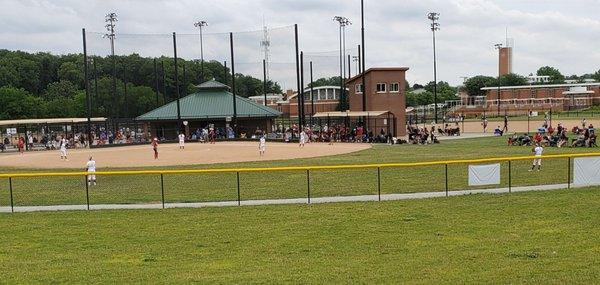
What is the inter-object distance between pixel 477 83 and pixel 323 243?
13872cm

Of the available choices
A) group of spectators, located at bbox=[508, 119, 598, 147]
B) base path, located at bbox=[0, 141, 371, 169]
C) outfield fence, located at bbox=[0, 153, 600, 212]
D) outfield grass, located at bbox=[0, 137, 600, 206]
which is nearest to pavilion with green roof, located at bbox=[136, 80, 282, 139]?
base path, located at bbox=[0, 141, 371, 169]

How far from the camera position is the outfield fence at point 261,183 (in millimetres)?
18781

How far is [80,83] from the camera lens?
371ft

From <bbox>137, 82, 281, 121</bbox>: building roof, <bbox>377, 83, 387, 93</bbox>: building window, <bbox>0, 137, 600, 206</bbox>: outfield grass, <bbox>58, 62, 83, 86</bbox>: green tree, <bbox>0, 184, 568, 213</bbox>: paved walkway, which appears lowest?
<bbox>0, 184, 568, 213</bbox>: paved walkway

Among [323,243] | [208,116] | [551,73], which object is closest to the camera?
[323,243]

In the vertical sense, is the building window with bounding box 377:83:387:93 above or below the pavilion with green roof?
above

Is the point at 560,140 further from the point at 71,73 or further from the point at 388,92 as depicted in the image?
the point at 71,73

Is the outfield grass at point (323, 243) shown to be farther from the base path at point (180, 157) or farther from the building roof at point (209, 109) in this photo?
the building roof at point (209, 109)

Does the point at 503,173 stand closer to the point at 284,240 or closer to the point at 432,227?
the point at 432,227

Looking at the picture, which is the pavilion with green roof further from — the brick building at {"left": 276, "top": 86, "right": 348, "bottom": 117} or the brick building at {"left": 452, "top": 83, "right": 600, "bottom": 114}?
the brick building at {"left": 452, "top": 83, "right": 600, "bottom": 114}

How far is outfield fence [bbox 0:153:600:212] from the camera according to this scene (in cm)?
1878

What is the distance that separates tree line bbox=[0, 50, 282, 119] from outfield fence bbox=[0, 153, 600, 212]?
57.9 m

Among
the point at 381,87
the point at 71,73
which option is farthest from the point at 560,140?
the point at 71,73

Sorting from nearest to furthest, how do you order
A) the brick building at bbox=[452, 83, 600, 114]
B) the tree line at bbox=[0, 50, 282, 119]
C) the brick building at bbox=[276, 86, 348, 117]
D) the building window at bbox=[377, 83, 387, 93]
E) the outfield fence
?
the outfield fence, the building window at bbox=[377, 83, 387, 93], the tree line at bbox=[0, 50, 282, 119], the brick building at bbox=[276, 86, 348, 117], the brick building at bbox=[452, 83, 600, 114]
